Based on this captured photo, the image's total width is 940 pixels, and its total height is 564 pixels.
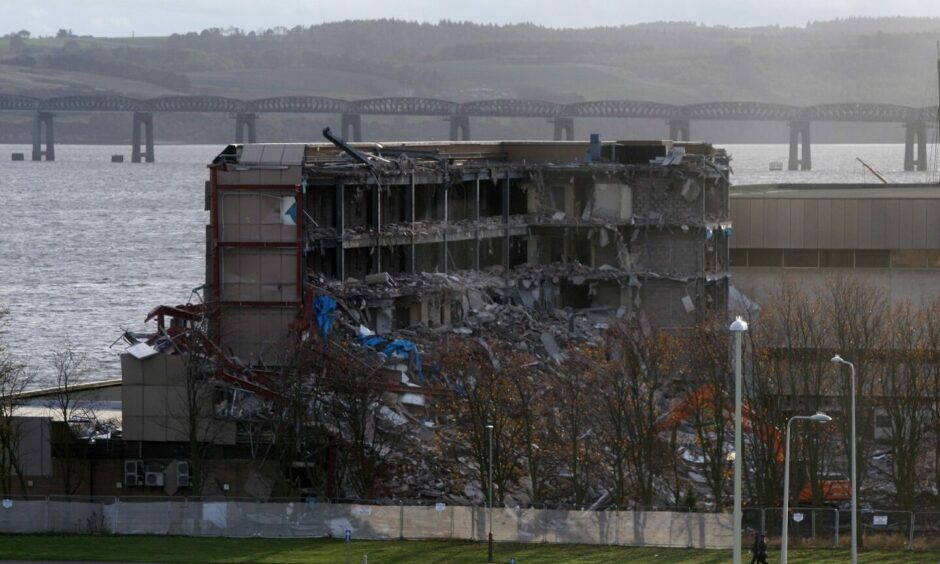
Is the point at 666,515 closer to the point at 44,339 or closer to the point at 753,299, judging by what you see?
the point at 753,299

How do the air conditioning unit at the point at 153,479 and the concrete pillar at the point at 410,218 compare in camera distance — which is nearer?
the air conditioning unit at the point at 153,479

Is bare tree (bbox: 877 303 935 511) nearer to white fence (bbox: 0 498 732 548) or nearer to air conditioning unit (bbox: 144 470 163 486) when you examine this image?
white fence (bbox: 0 498 732 548)

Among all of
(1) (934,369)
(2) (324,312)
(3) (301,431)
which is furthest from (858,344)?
(3) (301,431)

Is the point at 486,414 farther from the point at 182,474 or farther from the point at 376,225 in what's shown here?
the point at 376,225

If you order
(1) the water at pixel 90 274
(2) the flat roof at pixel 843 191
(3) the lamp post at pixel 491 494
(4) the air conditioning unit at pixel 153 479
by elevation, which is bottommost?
(1) the water at pixel 90 274

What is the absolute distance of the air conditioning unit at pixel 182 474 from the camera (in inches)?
1961

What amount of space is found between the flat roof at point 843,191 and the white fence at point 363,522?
3089 cm

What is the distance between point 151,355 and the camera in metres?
50.2

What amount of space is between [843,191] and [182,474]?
3883 cm

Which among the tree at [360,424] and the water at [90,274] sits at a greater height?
the tree at [360,424]

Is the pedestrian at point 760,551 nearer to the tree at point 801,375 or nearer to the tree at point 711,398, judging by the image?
the tree at point 711,398

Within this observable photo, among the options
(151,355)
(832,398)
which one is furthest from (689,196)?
(151,355)

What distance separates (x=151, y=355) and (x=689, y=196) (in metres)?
28.1

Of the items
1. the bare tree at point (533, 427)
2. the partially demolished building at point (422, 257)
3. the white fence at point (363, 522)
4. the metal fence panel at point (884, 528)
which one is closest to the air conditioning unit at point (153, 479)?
the partially demolished building at point (422, 257)
